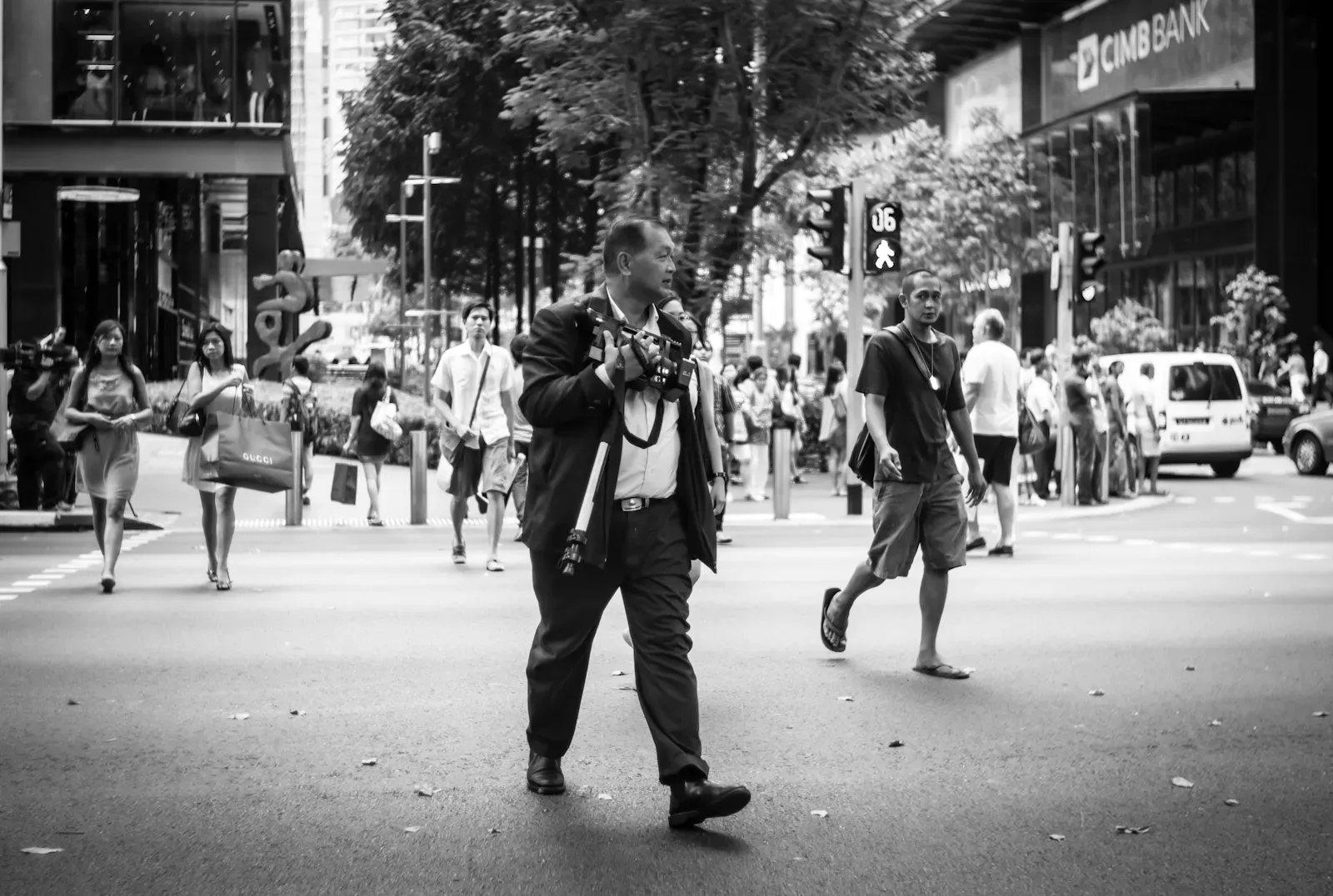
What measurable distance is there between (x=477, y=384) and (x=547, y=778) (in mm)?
7142

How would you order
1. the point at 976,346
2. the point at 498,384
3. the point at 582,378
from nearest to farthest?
the point at 582,378 → the point at 498,384 → the point at 976,346

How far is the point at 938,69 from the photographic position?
66.1 m

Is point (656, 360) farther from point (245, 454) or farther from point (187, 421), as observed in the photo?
point (187, 421)

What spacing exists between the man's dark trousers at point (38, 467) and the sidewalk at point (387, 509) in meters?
0.39

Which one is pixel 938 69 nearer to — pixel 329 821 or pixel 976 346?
pixel 976 346

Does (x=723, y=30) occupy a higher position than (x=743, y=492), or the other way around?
(x=723, y=30)

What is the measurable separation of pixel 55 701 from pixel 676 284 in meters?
17.4

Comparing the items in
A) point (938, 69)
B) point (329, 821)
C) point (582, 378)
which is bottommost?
point (329, 821)

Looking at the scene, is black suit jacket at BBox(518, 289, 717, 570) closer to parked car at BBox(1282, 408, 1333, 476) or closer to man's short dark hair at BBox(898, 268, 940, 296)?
man's short dark hair at BBox(898, 268, 940, 296)

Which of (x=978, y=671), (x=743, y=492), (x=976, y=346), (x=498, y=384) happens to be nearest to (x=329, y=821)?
(x=978, y=671)

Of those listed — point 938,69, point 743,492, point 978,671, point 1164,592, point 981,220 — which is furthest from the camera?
point 938,69

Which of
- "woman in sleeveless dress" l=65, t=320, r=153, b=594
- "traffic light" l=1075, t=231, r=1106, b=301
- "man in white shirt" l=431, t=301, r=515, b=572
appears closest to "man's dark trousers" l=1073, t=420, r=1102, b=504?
"traffic light" l=1075, t=231, r=1106, b=301

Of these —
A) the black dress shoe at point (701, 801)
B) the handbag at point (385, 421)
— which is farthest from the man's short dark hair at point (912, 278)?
the handbag at point (385, 421)

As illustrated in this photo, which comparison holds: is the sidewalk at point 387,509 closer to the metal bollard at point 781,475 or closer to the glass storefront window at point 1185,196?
the metal bollard at point 781,475
